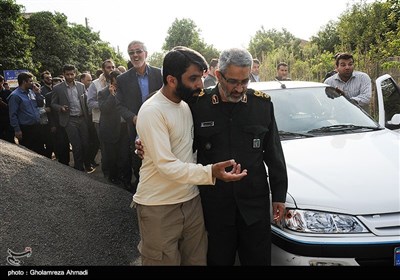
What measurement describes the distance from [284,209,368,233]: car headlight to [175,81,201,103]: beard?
979 mm

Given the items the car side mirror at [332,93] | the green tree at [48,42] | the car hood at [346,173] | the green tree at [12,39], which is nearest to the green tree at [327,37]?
the green tree at [48,42]

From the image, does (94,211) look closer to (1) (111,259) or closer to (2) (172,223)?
(1) (111,259)

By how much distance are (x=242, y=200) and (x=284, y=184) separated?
29 centimetres

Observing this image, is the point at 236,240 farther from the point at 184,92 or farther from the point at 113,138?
the point at 113,138

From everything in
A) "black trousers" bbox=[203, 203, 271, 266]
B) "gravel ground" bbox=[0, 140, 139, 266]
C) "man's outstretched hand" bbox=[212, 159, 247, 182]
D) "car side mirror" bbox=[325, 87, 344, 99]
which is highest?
"car side mirror" bbox=[325, 87, 344, 99]

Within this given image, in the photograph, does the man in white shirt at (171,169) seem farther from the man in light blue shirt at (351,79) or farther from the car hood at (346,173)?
the man in light blue shirt at (351,79)

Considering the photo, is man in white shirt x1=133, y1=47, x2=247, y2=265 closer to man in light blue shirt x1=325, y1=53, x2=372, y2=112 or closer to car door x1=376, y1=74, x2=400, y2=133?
car door x1=376, y1=74, x2=400, y2=133

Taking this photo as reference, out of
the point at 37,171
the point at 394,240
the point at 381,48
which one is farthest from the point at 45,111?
the point at 381,48

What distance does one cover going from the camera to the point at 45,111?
260 inches

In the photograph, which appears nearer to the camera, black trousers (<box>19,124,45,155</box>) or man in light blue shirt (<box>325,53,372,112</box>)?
man in light blue shirt (<box>325,53,372,112</box>)

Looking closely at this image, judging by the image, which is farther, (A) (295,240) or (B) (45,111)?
(B) (45,111)

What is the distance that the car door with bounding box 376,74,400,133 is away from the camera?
3598 millimetres

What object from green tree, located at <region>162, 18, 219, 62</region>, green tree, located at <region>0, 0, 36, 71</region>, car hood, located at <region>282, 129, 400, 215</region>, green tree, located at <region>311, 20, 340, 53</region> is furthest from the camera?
green tree, located at <region>162, 18, 219, 62</region>

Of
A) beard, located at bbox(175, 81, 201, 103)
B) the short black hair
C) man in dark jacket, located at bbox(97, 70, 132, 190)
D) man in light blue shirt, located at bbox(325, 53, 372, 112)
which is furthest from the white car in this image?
man in dark jacket, located at bbox(97, 70, 132, 190)
